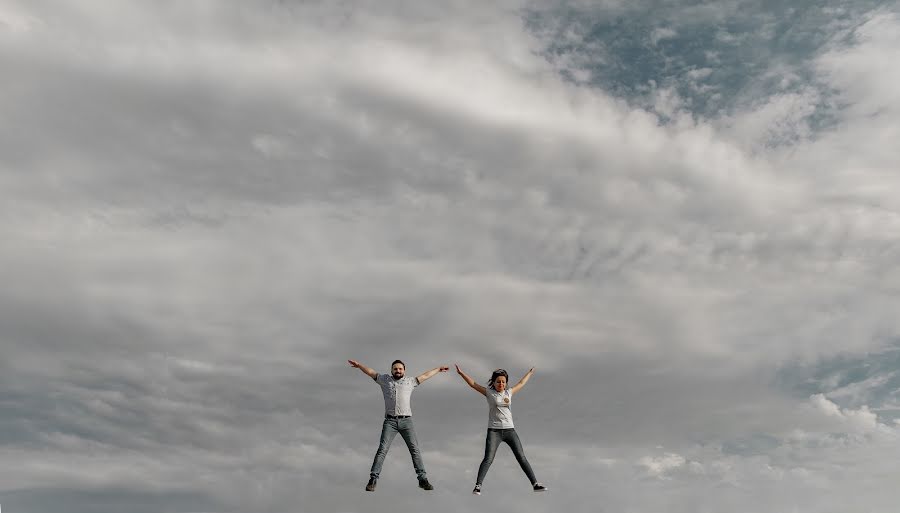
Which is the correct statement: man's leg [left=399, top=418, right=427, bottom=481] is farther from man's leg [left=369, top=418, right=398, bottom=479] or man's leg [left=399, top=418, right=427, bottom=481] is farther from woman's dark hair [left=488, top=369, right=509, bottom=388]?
woman's dark hair [left=488, top=369, right=509, bottom=388]

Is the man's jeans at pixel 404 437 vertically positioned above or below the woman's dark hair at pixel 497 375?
below

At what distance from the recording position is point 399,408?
3609 cm

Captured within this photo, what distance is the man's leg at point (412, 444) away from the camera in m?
35.8

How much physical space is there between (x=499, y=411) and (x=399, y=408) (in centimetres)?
397

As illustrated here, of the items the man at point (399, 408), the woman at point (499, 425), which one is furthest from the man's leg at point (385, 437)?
the woman at point (499, 425)

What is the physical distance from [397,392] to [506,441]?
476 centimetres

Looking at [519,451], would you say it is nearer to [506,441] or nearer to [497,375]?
[506,441]

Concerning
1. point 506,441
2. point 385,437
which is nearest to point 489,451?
point 506,441

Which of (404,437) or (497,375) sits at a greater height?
(497,375)

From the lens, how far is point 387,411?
3631 cm

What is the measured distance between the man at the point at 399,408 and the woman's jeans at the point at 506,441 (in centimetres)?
250

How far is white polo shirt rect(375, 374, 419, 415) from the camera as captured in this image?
119 ft

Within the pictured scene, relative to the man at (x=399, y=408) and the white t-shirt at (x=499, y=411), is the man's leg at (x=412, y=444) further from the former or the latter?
the white t-shirt at (x=499, y=411)

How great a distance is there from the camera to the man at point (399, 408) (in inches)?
1410
